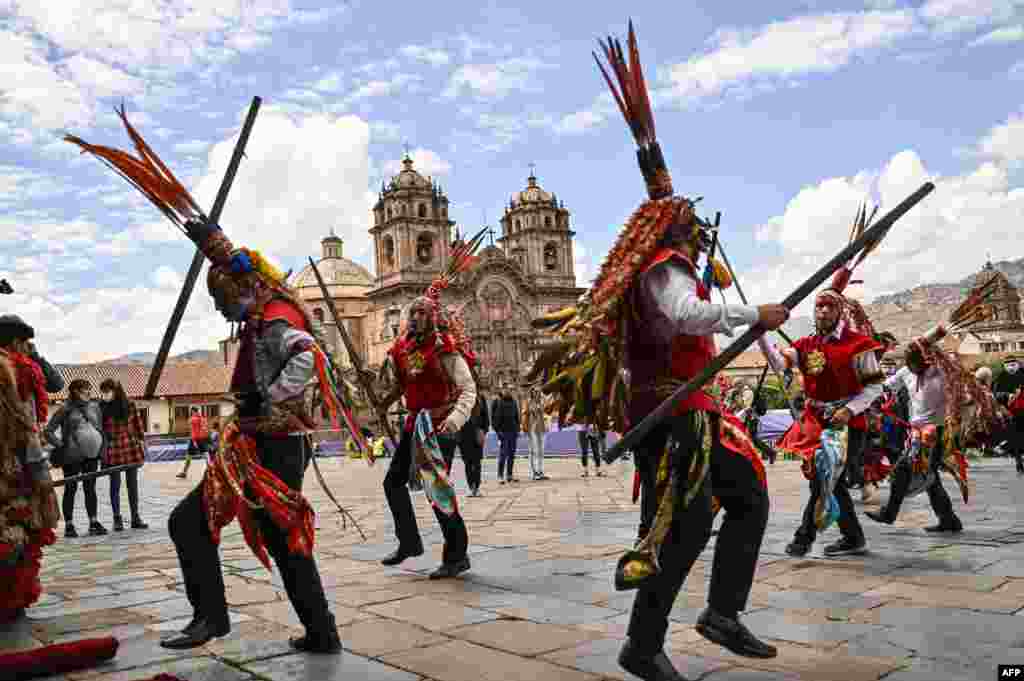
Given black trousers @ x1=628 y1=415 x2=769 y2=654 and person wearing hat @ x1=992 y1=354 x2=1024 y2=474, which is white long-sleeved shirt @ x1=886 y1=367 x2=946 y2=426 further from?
person wearing hat @ x1=992 y1=354 x2=1024 y2=474

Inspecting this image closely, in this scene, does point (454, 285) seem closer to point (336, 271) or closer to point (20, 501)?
point (336, 271)

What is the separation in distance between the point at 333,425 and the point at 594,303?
1616 mm

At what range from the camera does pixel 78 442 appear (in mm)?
9672

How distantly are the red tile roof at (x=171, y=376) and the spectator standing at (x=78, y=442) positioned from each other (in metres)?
58.4

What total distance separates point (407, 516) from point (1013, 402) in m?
12.8

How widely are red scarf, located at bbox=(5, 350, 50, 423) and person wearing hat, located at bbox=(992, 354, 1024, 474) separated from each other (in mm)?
13218

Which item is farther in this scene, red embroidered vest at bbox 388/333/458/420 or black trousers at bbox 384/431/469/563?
red embroidered vest at bbox 388/333/458/420

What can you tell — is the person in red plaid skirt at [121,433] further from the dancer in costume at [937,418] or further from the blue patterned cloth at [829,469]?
the dancer in costume at [937,418]

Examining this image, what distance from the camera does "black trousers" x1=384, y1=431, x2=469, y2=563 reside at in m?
5.86

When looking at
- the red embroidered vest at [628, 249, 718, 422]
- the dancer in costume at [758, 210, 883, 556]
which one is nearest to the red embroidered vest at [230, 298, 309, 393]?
the red embroidered vest at [628, 249, 718, 422]

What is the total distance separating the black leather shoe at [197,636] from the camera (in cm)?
396

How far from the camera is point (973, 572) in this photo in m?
5.37

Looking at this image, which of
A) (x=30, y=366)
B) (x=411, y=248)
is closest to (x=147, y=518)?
(x=30, y=366)

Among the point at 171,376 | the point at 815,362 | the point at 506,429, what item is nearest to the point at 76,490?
the point at 815,362
